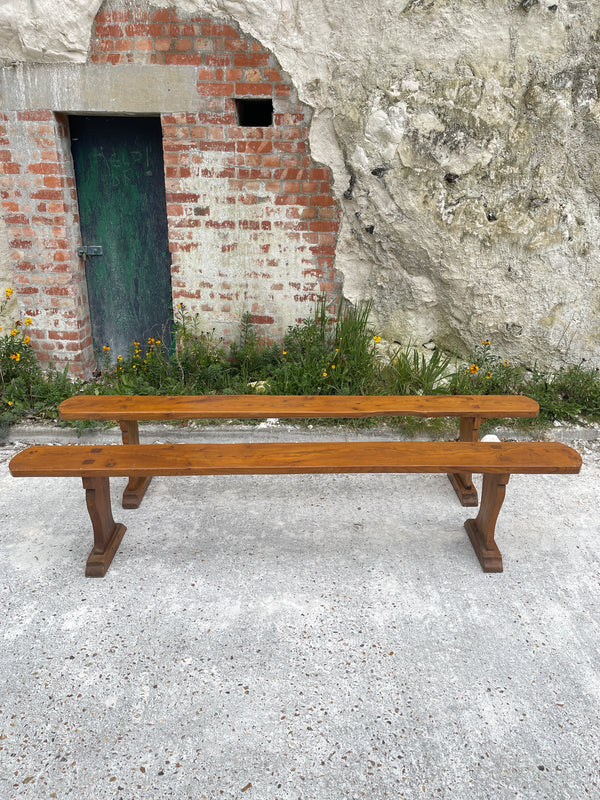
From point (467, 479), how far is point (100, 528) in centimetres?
204

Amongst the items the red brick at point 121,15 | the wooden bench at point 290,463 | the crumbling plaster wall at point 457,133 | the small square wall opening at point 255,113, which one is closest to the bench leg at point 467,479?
the wooden bench at point 290,463

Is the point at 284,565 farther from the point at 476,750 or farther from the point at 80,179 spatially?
the point at 80,179

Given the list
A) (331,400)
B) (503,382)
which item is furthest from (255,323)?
(503,382)

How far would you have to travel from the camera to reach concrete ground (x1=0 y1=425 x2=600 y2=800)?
1.83 metres

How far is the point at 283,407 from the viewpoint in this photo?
3.14 meters

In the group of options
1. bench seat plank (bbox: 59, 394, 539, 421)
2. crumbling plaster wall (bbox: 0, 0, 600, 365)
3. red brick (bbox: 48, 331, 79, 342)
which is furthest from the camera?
red brick (bbox: 48, 331, 79, 342)

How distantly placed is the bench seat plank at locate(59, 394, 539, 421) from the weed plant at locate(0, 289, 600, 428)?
914 mm

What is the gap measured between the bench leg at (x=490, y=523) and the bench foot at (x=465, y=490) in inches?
15.4

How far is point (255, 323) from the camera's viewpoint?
4.54m

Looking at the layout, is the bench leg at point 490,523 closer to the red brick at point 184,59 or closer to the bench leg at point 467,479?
the bench leg at point 467,479

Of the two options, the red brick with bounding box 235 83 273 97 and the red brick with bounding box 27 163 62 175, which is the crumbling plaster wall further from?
the red brick with bounding box 27 163 62 175

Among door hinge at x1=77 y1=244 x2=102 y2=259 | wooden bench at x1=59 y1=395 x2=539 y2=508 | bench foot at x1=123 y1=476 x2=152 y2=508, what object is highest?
door hinge at x1=77 y1=244 x2=102 y2=259

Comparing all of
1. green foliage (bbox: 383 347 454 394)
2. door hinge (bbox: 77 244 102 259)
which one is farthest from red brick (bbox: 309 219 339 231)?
door hinge (bbox: 77 244 102 259)

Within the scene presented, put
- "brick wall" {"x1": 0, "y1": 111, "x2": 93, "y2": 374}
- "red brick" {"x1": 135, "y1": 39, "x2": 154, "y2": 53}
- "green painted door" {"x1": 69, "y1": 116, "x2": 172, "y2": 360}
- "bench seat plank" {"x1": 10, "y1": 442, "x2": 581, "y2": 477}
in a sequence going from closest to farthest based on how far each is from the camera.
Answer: "bench seat plank" {"x1": 10, "y1": 442, "x2": 581, "y2": 477}, "red brick" {"x1": 135, "y1": 39, "x2": 154, "y2": 53}, "brick wall" {"x1": 0, "y1": 111, "x2": 93, "y2": 374}, "green painted door" {"x1": 69, "y1": 116, "x2": 172, "y2": 360}
